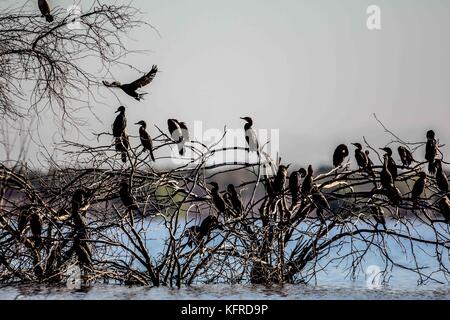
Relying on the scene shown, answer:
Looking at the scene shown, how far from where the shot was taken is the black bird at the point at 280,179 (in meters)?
8.26

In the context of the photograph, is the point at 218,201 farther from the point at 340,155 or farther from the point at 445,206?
the point at 445,206

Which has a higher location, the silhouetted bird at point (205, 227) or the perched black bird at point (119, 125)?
the perched black bird at point (119, 125)

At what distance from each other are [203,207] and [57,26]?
2.12 m

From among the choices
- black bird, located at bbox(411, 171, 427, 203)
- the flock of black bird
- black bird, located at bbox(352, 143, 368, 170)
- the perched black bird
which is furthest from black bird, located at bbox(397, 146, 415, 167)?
the perched black bird

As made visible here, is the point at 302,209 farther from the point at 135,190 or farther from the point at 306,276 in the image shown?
the point at 135,190

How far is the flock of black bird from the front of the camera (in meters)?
7.73

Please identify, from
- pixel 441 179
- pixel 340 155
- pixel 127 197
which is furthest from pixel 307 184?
pixel 127 197

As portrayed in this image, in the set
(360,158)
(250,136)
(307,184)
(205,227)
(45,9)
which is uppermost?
(45,9)

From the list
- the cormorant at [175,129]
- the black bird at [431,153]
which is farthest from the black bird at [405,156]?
the cormorant at [175,129]

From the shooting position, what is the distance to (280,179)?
27.4 feet

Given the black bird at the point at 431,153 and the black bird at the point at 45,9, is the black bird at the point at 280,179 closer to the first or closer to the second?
the black bird at the point at 431,153

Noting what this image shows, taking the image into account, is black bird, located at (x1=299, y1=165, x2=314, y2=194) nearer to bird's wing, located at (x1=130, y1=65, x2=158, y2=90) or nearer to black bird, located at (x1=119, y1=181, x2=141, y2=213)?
black bird, located at (x1=119, y1=181, x2=141, y2=213)

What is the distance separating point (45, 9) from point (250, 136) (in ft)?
8.20
